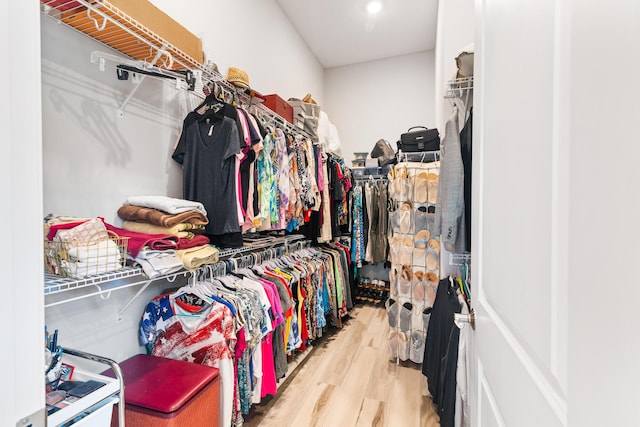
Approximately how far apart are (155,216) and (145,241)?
138 mm

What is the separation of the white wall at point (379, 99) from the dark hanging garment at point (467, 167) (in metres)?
2.57

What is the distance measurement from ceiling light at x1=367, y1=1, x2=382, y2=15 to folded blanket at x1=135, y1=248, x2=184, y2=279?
309cm

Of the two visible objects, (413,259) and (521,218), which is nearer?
(521,218)

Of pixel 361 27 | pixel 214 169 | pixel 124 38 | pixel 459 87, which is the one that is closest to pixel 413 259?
pixel 459 87

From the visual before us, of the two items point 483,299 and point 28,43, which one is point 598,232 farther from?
point 28,43

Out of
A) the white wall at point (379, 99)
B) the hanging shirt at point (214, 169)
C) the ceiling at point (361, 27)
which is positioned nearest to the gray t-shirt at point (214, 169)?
the hanging shirt at point (214, 169)

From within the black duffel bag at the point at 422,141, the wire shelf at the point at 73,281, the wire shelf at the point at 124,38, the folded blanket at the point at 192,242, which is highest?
the wire shelf at the point at 124,38

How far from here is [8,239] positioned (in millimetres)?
428

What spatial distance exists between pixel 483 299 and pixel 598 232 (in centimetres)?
58

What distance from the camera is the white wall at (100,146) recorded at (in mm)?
1154

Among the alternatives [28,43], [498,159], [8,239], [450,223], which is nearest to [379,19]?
[450,223]

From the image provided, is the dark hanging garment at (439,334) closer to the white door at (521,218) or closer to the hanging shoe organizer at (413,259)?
the hanging shoe organizer at (413,259)

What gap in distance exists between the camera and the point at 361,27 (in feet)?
11.0

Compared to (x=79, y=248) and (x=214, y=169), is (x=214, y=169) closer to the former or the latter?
(x=214, y=169)
